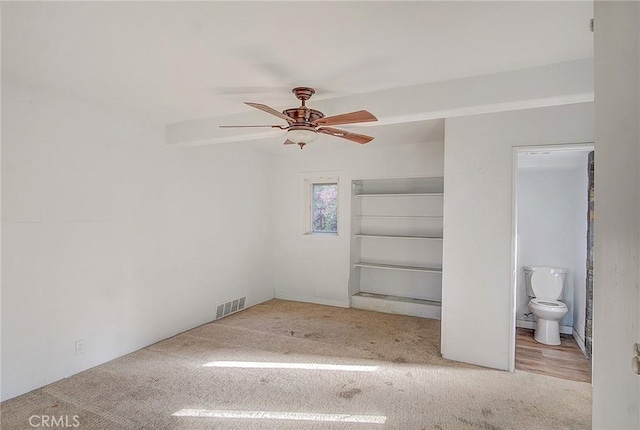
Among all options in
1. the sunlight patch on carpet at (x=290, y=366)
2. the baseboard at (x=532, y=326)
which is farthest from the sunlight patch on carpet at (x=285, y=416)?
the baseboard at (x=532, y=326)

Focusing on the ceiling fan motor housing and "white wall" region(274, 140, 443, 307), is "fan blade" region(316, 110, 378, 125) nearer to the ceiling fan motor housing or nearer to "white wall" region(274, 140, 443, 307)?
the ceiling fan motor housing

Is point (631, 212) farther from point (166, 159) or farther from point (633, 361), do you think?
point (166, 159)

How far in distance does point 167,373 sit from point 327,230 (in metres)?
3.06

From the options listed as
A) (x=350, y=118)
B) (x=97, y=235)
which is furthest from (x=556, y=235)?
(x=97, y=235)

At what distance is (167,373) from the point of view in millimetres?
2912

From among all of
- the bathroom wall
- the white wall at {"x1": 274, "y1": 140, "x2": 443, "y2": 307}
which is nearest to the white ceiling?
the white wall at {"x1": 274, "y1": 140, "x2": 443, "y2": 307}

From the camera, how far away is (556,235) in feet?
14.3

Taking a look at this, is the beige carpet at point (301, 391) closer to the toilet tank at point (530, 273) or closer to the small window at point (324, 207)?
the toilet tank at point (530, 273)

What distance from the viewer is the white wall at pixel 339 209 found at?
470cm

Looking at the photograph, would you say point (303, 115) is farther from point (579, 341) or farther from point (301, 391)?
point (579, 341)

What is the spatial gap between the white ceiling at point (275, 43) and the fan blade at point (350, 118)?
0.27m

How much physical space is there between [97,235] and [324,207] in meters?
3.14

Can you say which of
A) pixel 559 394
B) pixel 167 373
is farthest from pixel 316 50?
pixel 559 394

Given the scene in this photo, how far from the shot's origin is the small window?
5359mm
